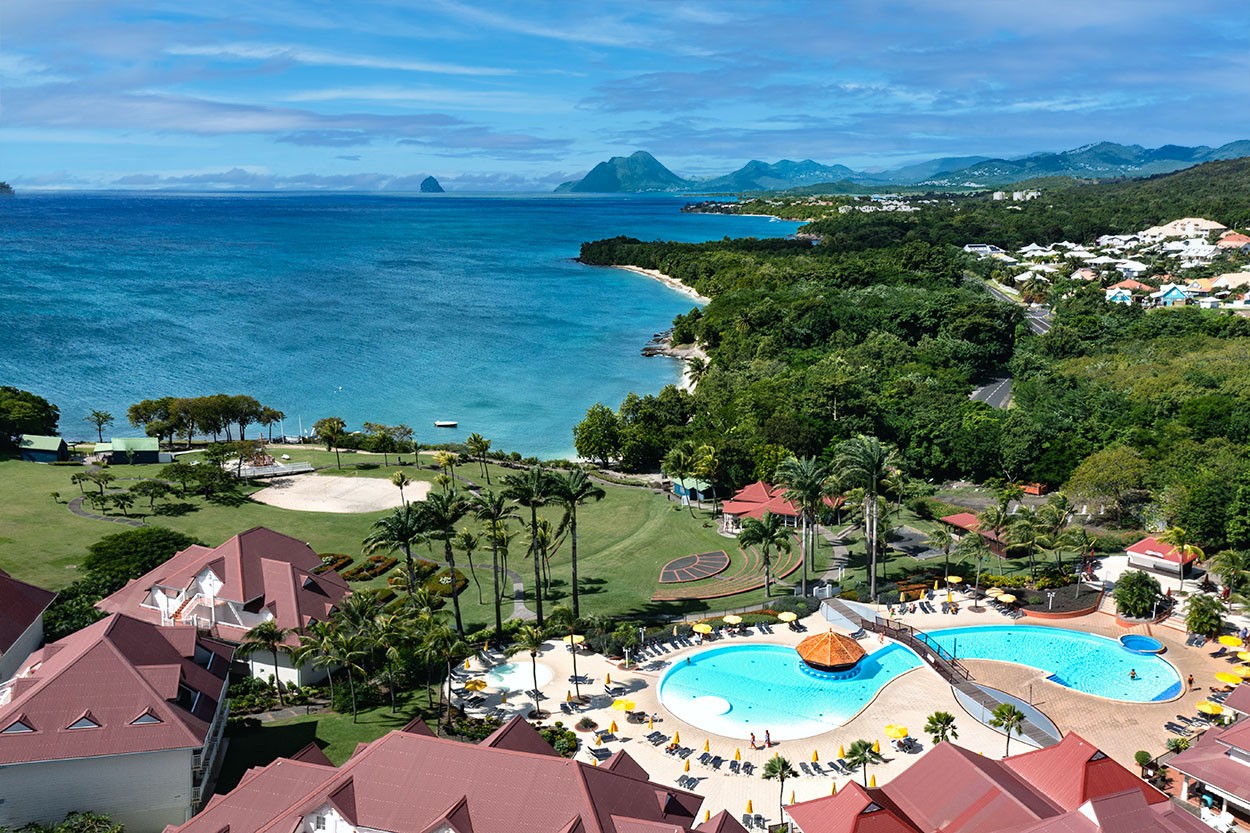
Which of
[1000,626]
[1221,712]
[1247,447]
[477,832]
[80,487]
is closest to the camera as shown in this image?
[477,832]

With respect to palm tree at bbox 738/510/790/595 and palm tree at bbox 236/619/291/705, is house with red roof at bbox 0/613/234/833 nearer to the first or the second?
palm tree at bbox 236/619/291/705

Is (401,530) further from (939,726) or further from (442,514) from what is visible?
(939,726)

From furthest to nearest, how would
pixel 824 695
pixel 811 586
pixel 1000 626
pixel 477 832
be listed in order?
pixel 811 586 < pixel 1000 626 < pixel 824 695 < pixel 477 832

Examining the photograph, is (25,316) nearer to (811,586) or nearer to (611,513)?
(611,513)

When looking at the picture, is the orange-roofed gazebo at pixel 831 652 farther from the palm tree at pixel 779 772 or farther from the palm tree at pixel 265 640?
the palm tree at pixel 265 640

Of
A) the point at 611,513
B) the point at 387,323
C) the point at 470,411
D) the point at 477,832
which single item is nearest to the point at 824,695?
the point at 477,832

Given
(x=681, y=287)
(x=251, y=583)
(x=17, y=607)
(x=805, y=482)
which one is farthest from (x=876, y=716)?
(x=681, y=287)
